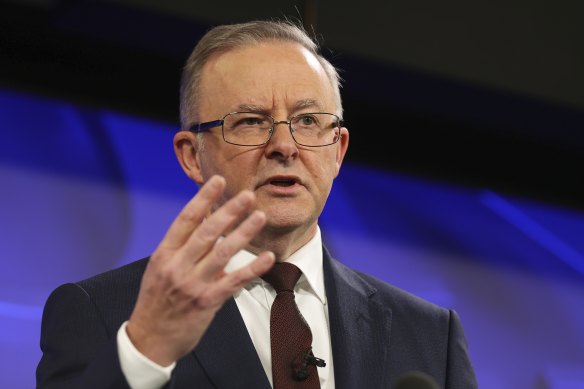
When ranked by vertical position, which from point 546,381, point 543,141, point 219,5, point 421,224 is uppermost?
point 219,5

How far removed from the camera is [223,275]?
5.20 ft

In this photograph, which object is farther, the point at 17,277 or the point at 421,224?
the point at 421,224

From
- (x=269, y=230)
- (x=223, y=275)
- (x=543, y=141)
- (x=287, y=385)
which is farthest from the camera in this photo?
(x=543, y=141)

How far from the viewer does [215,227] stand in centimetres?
153

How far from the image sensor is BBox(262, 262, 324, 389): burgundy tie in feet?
6.36

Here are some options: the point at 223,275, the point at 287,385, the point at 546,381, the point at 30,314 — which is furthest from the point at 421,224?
the point at 223,275

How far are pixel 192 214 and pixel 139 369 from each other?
28 centimetres

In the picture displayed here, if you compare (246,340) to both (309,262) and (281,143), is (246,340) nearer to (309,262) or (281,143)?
(309,262)

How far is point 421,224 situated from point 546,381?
30.0 inches

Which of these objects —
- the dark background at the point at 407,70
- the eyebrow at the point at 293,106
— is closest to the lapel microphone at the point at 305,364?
the eyebrow at the point at 293,106

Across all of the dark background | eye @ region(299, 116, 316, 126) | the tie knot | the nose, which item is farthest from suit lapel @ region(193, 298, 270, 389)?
the dark background

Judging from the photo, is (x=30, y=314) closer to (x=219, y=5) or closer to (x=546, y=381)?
(x=219, y=5)

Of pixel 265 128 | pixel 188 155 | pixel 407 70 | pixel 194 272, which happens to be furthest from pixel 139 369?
pixel 407 70

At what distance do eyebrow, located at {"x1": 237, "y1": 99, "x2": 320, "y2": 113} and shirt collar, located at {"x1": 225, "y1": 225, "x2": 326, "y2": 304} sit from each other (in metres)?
0.30
